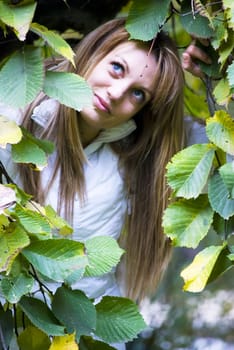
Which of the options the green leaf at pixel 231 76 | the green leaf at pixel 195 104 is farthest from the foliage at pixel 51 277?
the green leaf at pixel 195 104

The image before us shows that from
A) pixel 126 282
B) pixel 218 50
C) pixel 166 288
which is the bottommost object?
pixel 166 288

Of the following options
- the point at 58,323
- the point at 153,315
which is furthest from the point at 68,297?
the point at 153,315

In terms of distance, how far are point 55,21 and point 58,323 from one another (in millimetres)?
719

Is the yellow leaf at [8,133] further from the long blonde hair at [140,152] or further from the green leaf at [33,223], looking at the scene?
the long blonde hair at [140,152]

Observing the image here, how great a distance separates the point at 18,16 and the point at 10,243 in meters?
0.27

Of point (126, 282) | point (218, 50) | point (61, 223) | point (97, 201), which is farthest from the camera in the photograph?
point (126, 282)

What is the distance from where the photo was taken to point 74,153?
48.6 inches

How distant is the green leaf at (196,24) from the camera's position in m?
0.99

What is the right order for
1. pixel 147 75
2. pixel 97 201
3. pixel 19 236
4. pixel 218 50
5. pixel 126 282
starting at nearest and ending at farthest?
pixel 19 236 → pixel 218 50 → pixel 147 75 → pixel 97 201 → pixel 126 282

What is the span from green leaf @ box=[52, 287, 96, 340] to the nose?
1.30ft

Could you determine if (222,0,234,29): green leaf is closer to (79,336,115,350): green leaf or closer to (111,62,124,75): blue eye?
(111,62,124,75): blue eye

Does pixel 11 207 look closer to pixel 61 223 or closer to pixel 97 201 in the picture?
pixel 61 223

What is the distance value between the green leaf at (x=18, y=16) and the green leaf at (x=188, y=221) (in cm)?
28

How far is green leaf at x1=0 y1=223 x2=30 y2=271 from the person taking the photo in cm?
78
